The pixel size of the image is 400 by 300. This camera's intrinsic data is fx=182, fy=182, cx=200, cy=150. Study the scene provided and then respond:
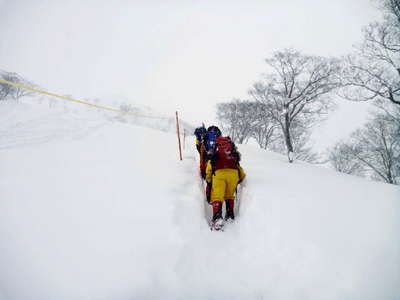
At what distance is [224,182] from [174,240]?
1.39 m

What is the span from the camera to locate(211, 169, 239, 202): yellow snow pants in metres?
3.35

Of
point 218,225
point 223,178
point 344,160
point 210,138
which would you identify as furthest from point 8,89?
point 344,160

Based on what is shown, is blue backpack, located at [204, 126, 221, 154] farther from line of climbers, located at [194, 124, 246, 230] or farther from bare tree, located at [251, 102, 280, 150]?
bare tree, located at [251, 102, 280, 150]

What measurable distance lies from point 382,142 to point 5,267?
2420 centimetres

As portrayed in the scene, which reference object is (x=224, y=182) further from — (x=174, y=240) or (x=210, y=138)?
(x=210, y=138)

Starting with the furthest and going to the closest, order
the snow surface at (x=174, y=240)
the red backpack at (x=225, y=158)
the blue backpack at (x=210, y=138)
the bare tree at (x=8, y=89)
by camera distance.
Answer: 1. the bare tree at (x=8, y=89)
2. the blue backpack at (x=210, y=138)
3. the red backpack at (x=225, y=158)
4. the snow surface at (x=174, y=240)

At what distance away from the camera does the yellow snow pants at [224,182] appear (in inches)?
132

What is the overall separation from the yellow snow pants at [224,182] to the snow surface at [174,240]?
435 mm

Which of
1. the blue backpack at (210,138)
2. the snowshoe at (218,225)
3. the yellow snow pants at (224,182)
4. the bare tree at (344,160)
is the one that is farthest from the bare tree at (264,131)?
the snowshoe at (218,225)

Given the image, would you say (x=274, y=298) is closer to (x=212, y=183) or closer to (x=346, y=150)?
(x=212, y=183)

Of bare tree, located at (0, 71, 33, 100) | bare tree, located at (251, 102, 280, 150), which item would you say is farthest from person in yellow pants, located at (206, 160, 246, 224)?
bare tree, located at (0, 71, 33, 100)

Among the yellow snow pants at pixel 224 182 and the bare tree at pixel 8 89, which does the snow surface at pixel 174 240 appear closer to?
the yellow snow pants at pixel 224 182

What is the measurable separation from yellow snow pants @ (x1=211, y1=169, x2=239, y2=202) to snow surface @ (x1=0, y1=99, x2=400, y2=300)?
435mm

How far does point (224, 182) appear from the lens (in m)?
3.44
